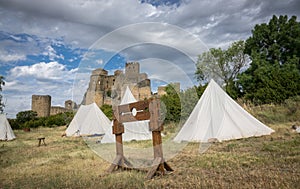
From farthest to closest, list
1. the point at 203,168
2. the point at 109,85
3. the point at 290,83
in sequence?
the point at 290,83 < the point at 109,85 < the point at 203,168

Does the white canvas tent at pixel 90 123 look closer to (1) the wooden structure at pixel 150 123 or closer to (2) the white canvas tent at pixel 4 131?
(2) the white canvas tent at pixel 4 131

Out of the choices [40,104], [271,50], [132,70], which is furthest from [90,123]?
[40,104]

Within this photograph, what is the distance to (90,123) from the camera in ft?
51.4

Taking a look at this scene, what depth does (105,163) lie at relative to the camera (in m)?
5.75

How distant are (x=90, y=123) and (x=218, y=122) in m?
9.28

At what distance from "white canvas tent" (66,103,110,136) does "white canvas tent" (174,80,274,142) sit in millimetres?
7559

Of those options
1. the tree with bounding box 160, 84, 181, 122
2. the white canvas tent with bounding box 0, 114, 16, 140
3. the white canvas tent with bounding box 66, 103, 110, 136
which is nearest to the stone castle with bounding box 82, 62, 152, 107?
the tree with bounding box 160, 84, 181, 122

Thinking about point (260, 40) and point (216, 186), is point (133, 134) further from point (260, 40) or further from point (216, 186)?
point (260, 40)

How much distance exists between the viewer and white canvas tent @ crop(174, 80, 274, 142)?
859cm

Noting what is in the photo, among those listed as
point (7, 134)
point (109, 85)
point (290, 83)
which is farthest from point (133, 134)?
point (290, 83)

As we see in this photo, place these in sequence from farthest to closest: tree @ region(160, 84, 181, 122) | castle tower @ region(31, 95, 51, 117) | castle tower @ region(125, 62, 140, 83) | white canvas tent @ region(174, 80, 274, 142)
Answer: castle tower @ region(31, 95, 51, 117)
white canvas tent @ region(174, 80, 274, 142)
tree @ region(160, 84, 181, 122)
castle tower @ region(125, 62, 140, 83)

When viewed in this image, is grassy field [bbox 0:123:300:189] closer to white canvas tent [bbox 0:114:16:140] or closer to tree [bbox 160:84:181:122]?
tree [bbox 160:84:181:122]

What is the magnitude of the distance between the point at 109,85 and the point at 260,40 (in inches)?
1045

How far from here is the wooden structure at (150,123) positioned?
432 cm
